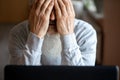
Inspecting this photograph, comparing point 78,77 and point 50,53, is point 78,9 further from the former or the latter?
point 78,77

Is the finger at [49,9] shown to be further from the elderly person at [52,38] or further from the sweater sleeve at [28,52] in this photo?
the sweater sleeve at [28,52]

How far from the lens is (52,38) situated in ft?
3.70

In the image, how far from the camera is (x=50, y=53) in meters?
1.12

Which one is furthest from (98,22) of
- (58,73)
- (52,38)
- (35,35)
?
(58,73)

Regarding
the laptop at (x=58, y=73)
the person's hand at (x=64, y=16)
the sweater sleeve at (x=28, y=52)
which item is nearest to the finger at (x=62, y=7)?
the person's hand at (x=64, y=16)

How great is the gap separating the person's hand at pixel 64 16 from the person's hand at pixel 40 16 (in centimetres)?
3

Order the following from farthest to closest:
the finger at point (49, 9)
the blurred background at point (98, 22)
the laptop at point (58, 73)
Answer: the blurred background at point (98, 22) < the finger at point (49, 9) < the laptop at point (58, 73)

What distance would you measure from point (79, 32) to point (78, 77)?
18.9 inches

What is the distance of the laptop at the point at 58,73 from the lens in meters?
0.70

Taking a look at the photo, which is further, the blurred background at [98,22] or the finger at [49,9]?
the blurred background at [98,22]

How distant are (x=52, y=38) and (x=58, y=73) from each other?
43 centimetres

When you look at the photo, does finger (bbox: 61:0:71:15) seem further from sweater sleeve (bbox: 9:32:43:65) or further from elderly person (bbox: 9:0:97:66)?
sweater sleeve (bbox: 9:32:43:65)

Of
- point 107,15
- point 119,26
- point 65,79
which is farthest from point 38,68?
point 107,15

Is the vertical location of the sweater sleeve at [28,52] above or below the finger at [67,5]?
below
